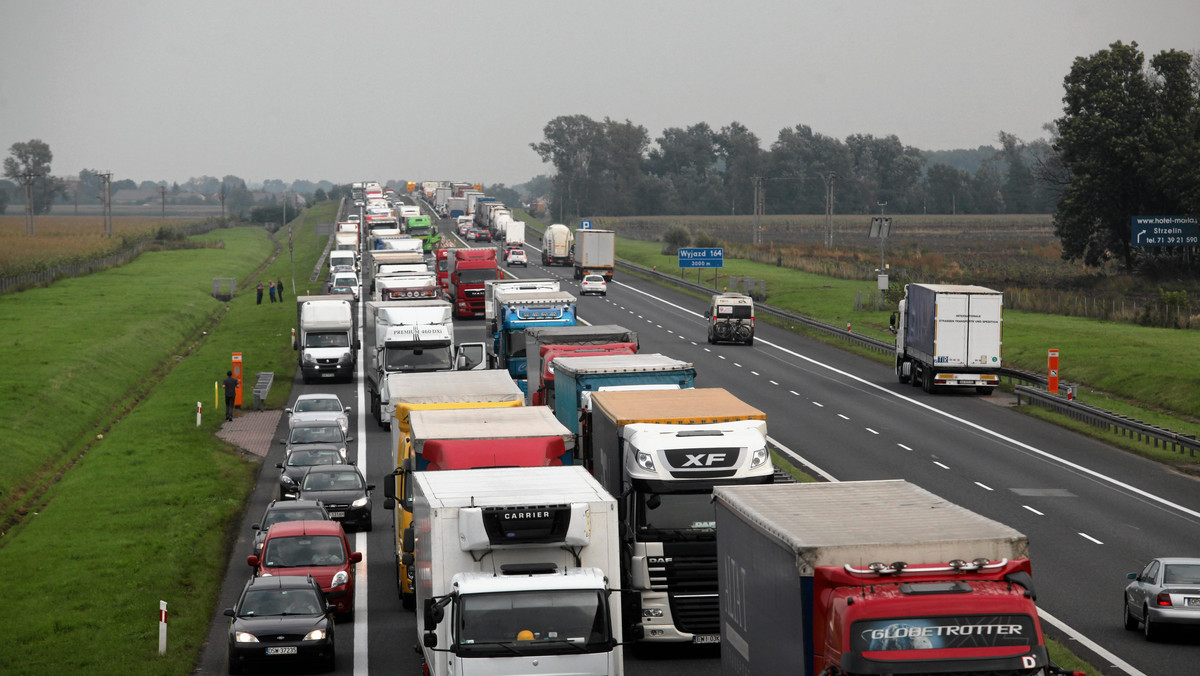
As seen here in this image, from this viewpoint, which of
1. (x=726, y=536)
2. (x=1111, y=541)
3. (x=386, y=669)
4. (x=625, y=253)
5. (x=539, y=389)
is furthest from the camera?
(x=625, y=253)

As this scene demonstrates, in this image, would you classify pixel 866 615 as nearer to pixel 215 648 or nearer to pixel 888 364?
pixel 215 648

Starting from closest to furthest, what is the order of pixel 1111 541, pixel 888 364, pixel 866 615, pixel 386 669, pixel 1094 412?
pixel 866 615
pixel 386 669
pixel 1111 541
pixel 1094 412
pixel 888 364

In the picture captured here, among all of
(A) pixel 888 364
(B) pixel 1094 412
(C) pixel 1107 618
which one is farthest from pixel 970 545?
(A) pixel 888 364

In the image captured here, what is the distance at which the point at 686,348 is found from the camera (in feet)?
195

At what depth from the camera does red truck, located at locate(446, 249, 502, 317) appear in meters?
70.3

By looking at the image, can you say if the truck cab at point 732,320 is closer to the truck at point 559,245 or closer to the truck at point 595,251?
the truck at point 595,251

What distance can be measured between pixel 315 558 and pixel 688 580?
698cm

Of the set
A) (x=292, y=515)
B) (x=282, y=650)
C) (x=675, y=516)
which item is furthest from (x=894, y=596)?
(x=292, y=515)

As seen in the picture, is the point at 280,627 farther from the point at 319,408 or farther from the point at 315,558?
the point at 319,408

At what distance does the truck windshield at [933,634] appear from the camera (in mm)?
9703

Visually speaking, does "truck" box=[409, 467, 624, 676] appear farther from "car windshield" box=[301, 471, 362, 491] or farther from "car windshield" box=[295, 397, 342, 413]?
"car windshield" box=[295, 397, 342, 413]

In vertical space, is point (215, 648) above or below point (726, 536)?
below

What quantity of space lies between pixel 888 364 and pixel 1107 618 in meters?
36.7

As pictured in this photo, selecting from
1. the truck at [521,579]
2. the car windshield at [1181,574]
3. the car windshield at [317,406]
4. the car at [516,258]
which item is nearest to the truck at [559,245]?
the car at [516,258]
